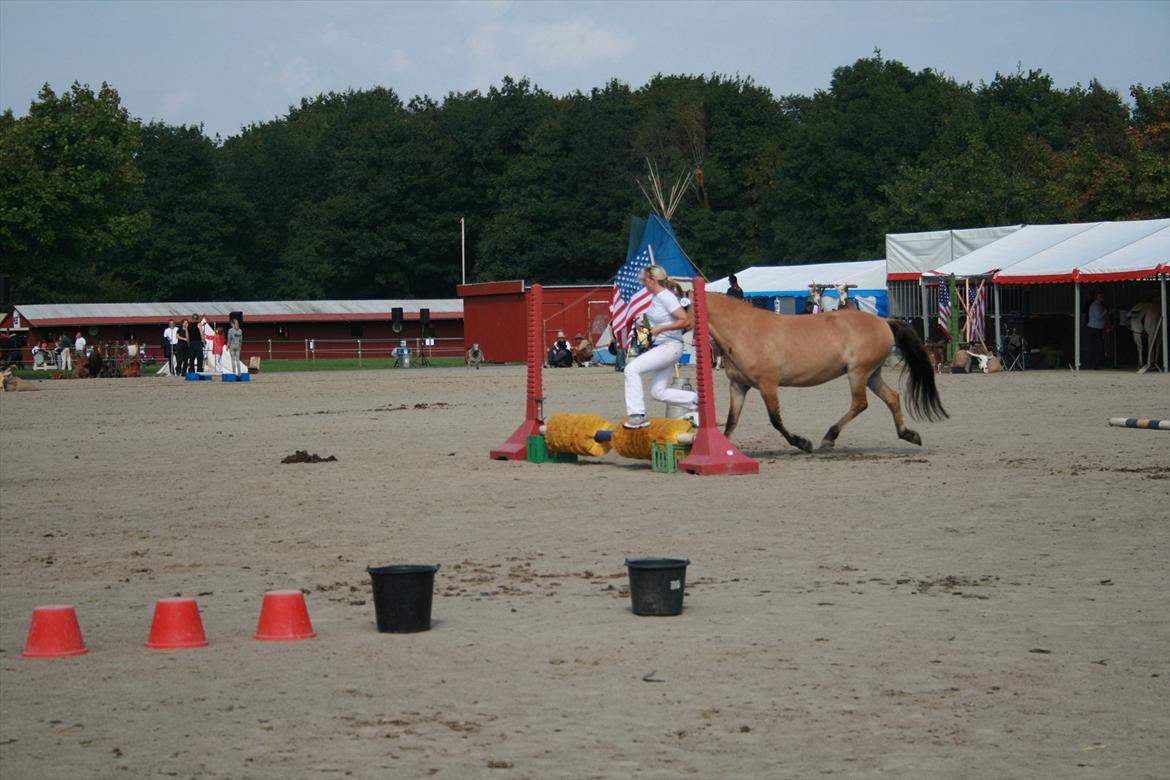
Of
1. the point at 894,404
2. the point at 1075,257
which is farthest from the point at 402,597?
the point at 1075,257

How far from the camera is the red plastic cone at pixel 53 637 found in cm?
778

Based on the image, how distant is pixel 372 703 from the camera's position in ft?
22.1

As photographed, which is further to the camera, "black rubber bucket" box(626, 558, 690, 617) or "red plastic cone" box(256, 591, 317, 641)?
"black rubber bucket" box(626, 558, 690, 617)

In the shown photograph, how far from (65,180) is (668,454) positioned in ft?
156

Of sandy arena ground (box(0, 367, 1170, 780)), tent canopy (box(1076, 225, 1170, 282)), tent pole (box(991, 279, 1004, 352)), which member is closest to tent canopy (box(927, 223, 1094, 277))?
tent pole (box(991, 279, 1004, 352))

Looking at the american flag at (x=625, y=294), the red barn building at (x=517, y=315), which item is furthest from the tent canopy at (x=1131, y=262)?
the red barn building at (x=517, y=315)

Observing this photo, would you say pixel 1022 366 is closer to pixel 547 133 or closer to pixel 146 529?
pixel 146 529

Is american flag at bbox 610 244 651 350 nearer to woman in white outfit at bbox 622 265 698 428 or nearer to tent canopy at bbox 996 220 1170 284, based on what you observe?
woman in white outfit at bbox 622 265 698 428

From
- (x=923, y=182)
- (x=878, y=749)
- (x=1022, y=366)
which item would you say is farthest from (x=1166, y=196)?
(x=878, y=749)

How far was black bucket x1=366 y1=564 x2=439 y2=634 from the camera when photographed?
8258 millimetres

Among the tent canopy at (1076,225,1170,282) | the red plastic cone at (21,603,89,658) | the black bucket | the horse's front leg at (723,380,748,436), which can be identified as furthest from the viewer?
the tent canopy at (1076,225,1170,282)

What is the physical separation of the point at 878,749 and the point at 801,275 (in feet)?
169

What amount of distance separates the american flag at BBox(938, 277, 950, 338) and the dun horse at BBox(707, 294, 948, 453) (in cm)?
2429

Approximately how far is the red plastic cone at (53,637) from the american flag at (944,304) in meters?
36.5
